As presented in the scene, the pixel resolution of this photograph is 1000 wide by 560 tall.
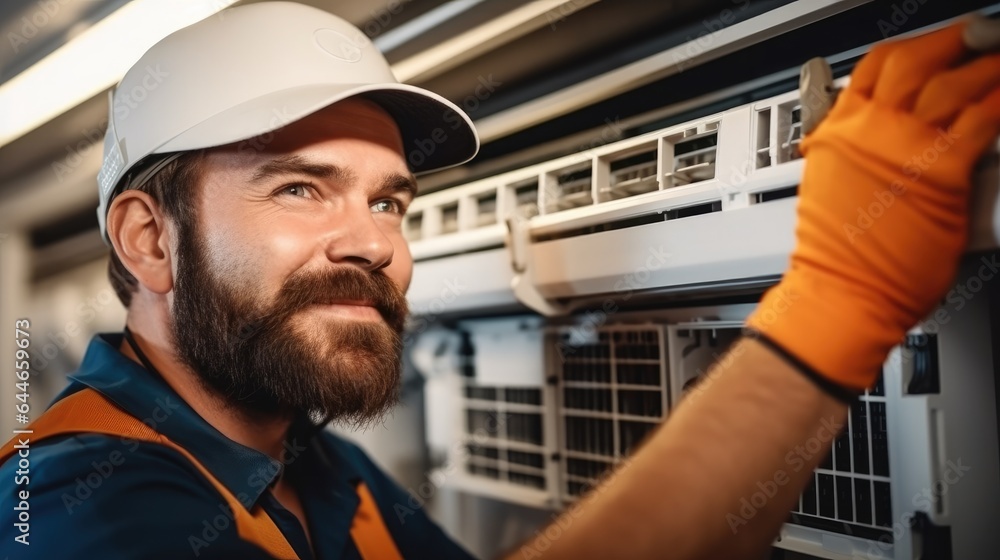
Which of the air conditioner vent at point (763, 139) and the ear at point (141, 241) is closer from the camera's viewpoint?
the air conditioner vent at point (763, 139)

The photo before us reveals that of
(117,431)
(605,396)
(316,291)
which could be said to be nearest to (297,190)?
(316,291)

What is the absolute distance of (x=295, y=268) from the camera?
814 mm

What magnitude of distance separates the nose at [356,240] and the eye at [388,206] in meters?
0.12

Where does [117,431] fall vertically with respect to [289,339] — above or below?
below

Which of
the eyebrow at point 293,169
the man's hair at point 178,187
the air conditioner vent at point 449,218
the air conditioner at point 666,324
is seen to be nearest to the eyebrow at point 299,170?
the eyebrow at point 293,169

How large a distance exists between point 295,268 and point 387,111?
0.95 feet

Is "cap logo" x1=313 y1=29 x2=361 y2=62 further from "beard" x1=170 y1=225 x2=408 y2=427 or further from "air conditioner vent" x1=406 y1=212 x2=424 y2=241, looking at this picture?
"air conditioner vent" x1=406 y1=212 x2=424 y2=241

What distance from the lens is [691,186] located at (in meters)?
0.80

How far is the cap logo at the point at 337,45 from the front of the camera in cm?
87

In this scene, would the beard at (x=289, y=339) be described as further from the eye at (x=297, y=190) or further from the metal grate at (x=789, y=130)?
the metal grate at (x=789, y=130)

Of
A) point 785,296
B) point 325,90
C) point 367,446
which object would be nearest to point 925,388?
point 785,296

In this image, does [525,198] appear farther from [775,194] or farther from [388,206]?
[775,194]

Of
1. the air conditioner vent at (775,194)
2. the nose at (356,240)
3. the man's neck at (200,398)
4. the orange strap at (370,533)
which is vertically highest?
the air conditioner vent at (775,194)

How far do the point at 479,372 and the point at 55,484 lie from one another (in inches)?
32.2
